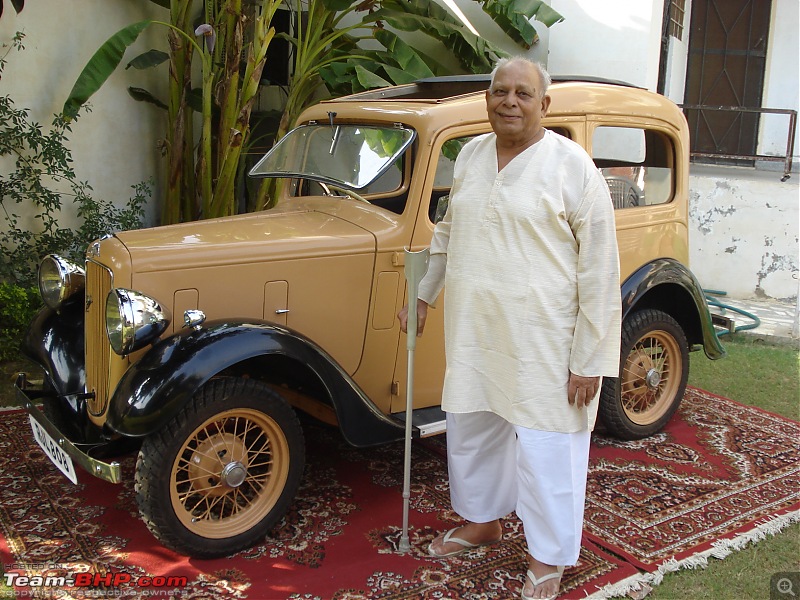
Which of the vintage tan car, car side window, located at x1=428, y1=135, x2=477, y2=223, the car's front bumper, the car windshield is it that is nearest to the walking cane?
the vintage tan car

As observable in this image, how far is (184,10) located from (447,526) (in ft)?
15.6

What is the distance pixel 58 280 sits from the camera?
3.49 m

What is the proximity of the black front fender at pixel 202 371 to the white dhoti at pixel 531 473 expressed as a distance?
0.47m

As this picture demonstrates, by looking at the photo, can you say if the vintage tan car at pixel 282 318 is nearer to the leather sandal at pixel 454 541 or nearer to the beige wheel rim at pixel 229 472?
the beige wheel rim at pixel 229 472

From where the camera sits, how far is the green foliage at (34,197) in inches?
217

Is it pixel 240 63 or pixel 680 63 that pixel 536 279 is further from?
pixel 680 63

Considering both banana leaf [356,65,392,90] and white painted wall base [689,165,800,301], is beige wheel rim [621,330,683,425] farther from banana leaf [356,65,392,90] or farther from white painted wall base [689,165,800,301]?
white painted wall base [689,165,800,301]

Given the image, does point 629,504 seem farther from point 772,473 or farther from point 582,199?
point 582,199

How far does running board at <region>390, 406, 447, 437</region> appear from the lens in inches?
133

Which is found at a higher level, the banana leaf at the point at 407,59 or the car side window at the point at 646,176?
the banana leaf at the point at 407,59

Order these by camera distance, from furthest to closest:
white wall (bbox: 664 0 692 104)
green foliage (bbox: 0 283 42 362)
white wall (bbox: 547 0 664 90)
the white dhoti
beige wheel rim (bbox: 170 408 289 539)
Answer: white wall (bbox: 664 0 692 104) → white wall (bbox: 547 0 664 90) → green foliage (bbox: 0 283 42 362) → beige wheel rim (bbox: 170 408 289 539) → the white dhoti

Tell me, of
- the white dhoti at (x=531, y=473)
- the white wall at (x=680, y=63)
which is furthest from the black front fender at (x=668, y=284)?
the white wall at (x=680, y=63)

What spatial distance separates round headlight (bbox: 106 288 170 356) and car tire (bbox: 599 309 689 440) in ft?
7.93

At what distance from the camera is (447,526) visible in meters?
3.27
